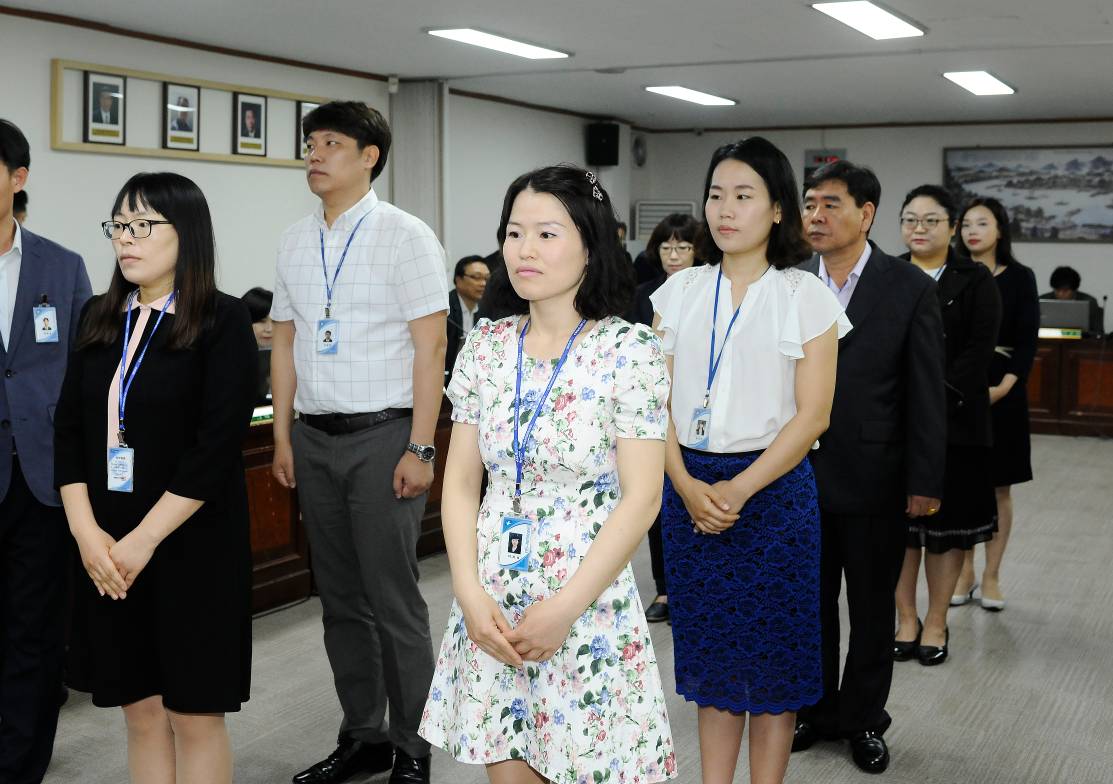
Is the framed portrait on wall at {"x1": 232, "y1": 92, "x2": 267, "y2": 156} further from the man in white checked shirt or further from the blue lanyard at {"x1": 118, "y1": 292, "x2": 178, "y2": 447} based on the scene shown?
the blue lanyard at {"x1": 118, "y1": 292, "x2": 178, "y2": 447}

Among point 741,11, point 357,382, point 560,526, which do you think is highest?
point 741,11

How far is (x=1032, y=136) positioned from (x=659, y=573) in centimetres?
941

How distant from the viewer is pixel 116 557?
2.32 meters

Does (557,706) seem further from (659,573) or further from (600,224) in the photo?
(659,573)

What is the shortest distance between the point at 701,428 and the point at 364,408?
0.91 metres

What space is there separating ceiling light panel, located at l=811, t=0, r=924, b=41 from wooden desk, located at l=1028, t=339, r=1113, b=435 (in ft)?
13.3

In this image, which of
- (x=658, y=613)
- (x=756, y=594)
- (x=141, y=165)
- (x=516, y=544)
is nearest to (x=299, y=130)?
(x=141, y=165)

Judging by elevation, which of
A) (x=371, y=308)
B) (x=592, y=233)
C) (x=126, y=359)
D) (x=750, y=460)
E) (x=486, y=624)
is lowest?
(x=486, y=624)

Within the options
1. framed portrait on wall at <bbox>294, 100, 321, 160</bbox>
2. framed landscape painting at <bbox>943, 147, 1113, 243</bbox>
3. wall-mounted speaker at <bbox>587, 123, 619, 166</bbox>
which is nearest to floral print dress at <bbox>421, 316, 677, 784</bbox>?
framed portrait on wall at <bbox>294, 100, 321, 160</bbox>

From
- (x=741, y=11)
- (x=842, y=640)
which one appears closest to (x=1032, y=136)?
(x=741, y=11)

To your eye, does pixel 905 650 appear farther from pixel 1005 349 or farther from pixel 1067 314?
pixel 1067 314

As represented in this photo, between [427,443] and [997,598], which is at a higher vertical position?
[427,443]

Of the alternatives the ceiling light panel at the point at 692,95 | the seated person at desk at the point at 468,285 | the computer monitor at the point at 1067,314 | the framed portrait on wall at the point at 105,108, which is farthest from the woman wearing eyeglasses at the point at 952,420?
the computer monitor at the point at 1067,314

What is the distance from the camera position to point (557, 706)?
6.44 ft
